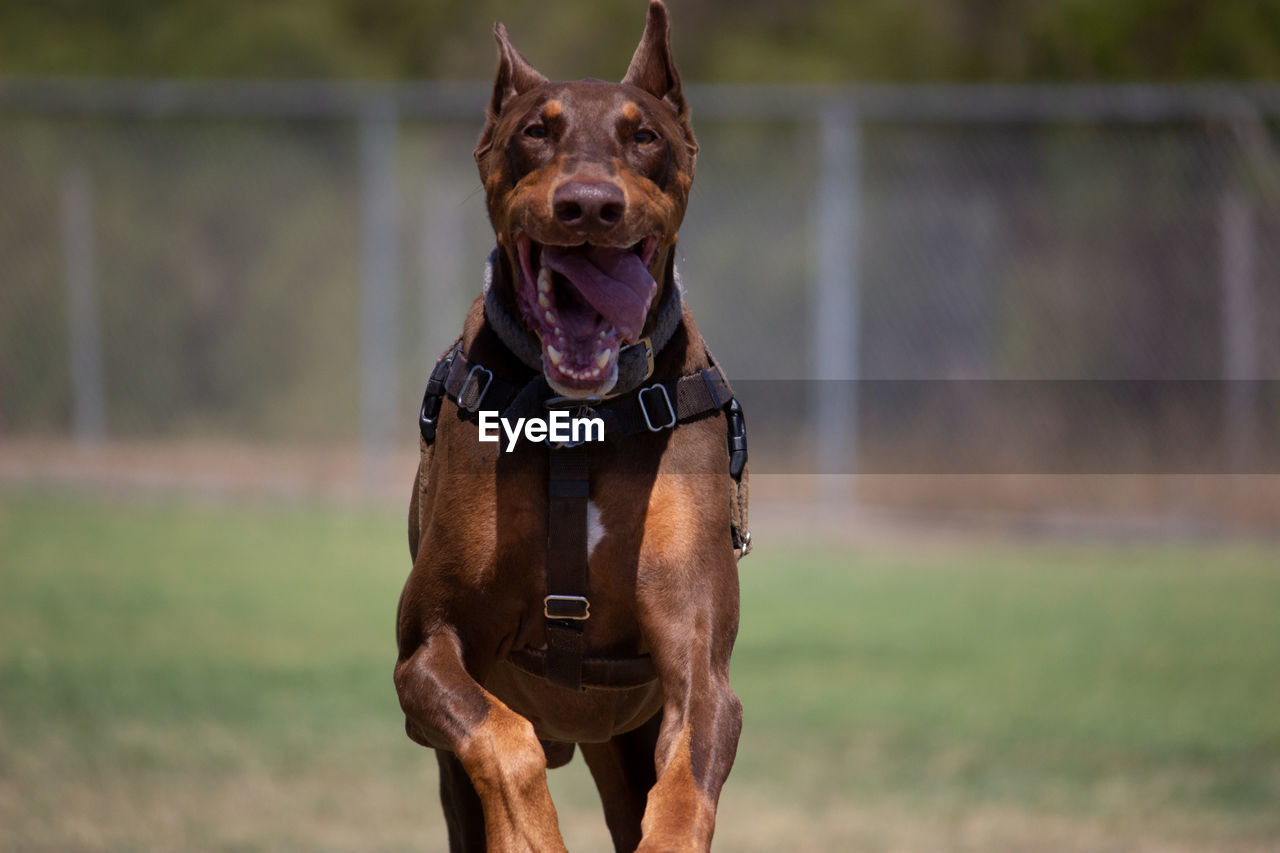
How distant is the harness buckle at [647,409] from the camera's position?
3250 mm

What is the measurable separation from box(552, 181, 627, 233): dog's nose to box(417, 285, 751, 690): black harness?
0.35 metres

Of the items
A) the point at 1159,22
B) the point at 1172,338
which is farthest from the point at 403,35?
the point at 1172,338

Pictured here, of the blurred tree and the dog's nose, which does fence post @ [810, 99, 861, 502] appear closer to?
the blurred tree

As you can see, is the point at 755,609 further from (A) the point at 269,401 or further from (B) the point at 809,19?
(B) the point at 809,19

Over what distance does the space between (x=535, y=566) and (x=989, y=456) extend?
9644mm

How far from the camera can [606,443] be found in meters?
3.27

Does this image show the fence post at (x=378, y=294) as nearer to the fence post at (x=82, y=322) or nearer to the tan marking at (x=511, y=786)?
the fence post at (x=82, y=322)

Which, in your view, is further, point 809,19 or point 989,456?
point 809,19

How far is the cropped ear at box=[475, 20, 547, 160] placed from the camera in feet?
11.3

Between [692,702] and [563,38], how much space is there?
→ 1408 cm

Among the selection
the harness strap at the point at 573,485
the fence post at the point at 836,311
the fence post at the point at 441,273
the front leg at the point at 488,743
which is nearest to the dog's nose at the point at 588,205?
the harness strap at the point at 573,485

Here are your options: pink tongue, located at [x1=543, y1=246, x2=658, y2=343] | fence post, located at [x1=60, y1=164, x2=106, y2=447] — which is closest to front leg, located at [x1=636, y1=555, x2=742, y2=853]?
pink tongue, located at [x1=543, y1=246, x2=658, y2=343]

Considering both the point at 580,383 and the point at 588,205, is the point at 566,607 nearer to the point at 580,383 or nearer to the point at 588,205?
the point at 580,383

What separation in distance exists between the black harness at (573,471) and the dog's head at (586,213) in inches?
4.7
